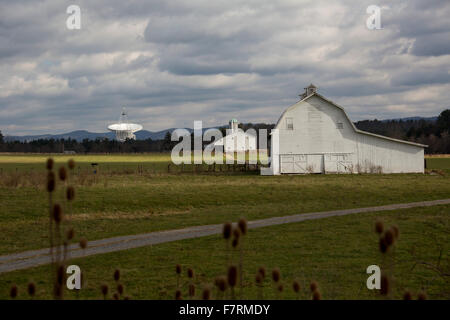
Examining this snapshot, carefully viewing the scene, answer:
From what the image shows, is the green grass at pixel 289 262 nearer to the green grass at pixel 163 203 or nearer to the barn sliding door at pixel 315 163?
the green grass at pixel 163 203

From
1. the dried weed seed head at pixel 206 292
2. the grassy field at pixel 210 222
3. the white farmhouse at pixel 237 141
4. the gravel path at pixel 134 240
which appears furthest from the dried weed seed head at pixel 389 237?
the white farmhouse at pixel 237 141

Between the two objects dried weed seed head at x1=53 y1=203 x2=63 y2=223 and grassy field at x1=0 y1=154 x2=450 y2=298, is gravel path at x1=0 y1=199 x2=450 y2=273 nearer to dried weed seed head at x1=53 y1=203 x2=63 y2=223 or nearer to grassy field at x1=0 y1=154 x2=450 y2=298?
grassy field at x1=0 y1=154 x2=450 y2=298

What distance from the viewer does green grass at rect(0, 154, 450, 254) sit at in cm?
1855

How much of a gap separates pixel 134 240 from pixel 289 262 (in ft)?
18.8

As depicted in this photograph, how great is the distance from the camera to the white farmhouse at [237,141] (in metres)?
115

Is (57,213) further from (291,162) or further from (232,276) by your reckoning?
(291,162)

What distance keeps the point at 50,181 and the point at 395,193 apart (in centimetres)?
2881

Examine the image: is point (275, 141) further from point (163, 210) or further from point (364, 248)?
point (364, 248)

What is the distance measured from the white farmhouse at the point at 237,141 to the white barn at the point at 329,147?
65078 mm

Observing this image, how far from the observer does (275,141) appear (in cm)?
4819

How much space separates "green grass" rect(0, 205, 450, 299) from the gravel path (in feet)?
2.16

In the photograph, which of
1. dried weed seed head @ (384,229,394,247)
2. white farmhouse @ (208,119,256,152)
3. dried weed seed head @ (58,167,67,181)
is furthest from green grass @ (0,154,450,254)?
white farmhouse @ (208,119,256,152)
